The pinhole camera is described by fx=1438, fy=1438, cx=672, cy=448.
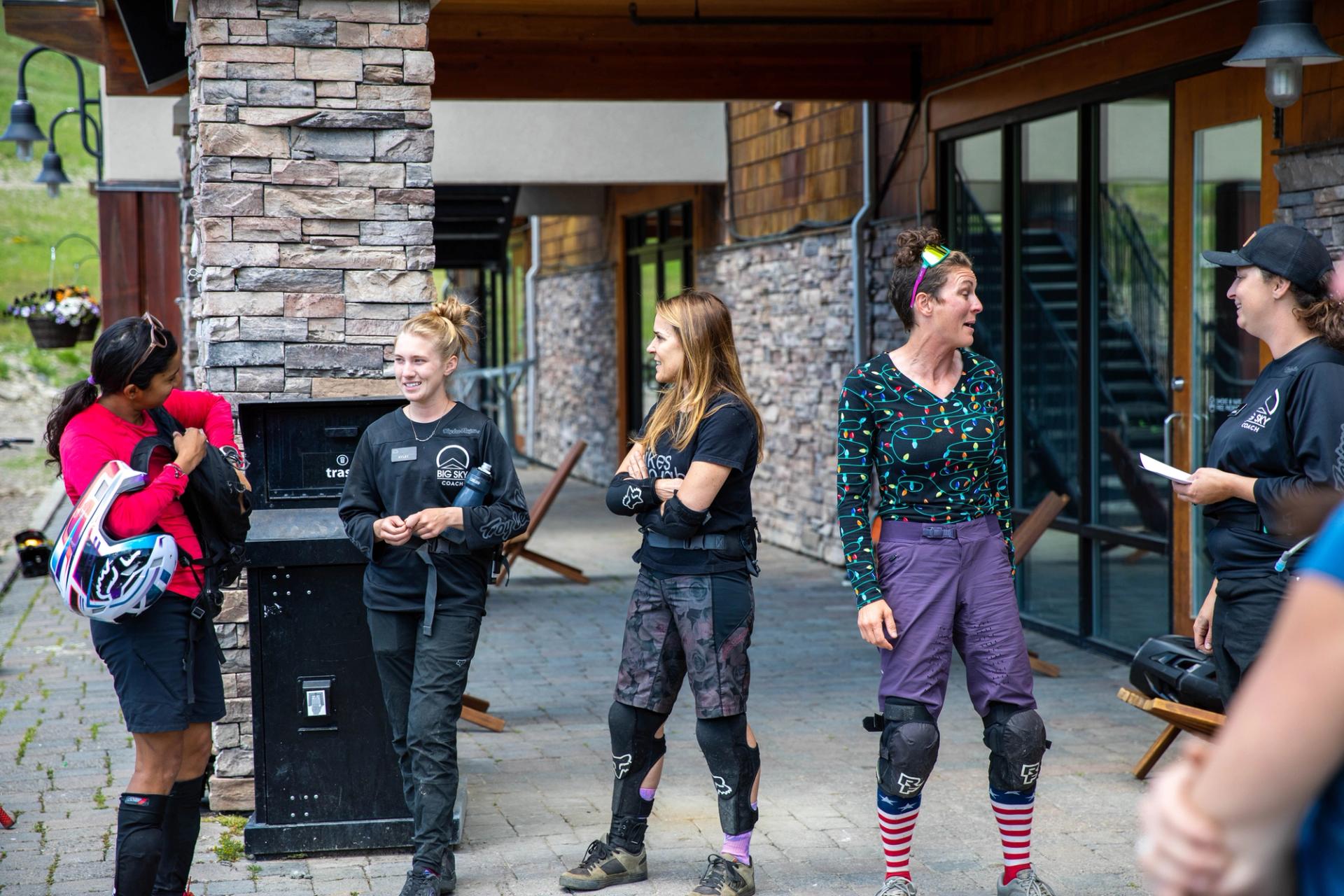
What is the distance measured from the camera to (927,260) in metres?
4.01

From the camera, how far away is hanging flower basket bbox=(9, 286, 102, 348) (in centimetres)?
1178

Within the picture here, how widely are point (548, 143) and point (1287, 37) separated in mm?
7889

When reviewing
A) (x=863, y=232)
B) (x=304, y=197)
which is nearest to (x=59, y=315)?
(x=863, y=232)

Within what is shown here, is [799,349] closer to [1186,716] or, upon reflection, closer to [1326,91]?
[1326,91]

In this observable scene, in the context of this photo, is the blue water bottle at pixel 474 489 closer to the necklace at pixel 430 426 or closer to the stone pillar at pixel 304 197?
the necklace at pixel 430 426

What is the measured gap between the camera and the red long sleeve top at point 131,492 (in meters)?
3.53

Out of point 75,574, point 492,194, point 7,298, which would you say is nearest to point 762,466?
point 492,194

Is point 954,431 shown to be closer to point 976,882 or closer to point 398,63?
point 976,882

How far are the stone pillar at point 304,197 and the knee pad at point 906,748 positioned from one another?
81.4 inches

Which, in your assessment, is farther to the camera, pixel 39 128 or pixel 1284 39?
pixel 39 128

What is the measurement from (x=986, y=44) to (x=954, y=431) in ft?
16.7

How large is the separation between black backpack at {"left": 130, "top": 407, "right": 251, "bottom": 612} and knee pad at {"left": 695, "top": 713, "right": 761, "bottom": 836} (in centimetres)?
137

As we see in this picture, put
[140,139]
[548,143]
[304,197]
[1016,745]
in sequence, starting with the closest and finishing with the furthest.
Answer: [1016,745] → [304,197] → [140,139] → [548,143]

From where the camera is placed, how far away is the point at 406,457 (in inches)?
161
